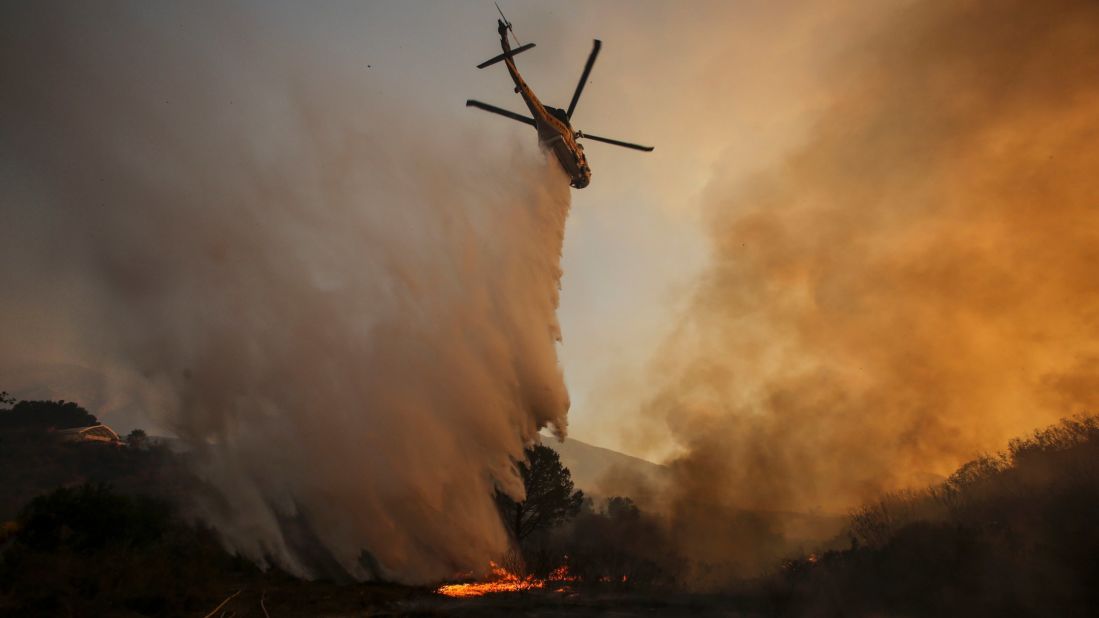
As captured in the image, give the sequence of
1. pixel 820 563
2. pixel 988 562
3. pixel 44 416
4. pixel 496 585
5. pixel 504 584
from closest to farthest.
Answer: pixel 988 562
pixel 820 563
pixel 496 585
pixel 504 584
pixel 44 416

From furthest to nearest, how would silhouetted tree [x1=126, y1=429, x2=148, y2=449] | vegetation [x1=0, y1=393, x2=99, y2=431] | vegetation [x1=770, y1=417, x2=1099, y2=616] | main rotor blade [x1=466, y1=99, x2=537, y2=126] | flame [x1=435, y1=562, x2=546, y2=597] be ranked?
Result: silhouetted tree [x1=126, y1=429, x2=148, y2=449], vegetation [x1=0, y1=393, x2=99, y2=431], main rotor blade [x1=466, y1=99, x2=537, y2=126], flame [x1=435, y1=562, x2=546, y2=597], vegetation [x1=770, y1=417, x2=1099, y2=616]

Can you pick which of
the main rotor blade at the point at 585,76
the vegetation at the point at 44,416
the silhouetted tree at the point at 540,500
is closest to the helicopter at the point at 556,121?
the main rotor blade at the point at 585,76

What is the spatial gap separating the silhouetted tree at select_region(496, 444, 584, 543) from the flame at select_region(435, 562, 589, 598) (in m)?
7.60

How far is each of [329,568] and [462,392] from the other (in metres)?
9.69

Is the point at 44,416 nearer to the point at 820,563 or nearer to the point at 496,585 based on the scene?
the point at 496,585

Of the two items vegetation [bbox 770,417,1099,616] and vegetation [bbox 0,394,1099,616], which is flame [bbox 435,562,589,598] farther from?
vegetation [bbox 770,417,1099,616]

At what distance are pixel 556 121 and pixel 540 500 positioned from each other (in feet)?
89.6

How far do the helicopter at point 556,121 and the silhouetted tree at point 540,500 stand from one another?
67.7 feet

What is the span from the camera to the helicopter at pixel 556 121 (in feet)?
71.3

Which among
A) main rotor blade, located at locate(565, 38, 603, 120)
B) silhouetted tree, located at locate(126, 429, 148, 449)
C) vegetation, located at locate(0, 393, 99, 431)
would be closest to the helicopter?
main rotor blade, located at locate(565, 38, 603, 120)

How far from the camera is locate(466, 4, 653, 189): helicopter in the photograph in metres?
21.7

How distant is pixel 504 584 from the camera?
21.9 metres

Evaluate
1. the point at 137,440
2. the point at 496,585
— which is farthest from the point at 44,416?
the point at 496,585

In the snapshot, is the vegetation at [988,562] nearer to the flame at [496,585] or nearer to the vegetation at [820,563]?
the vegetation at [820,563]
